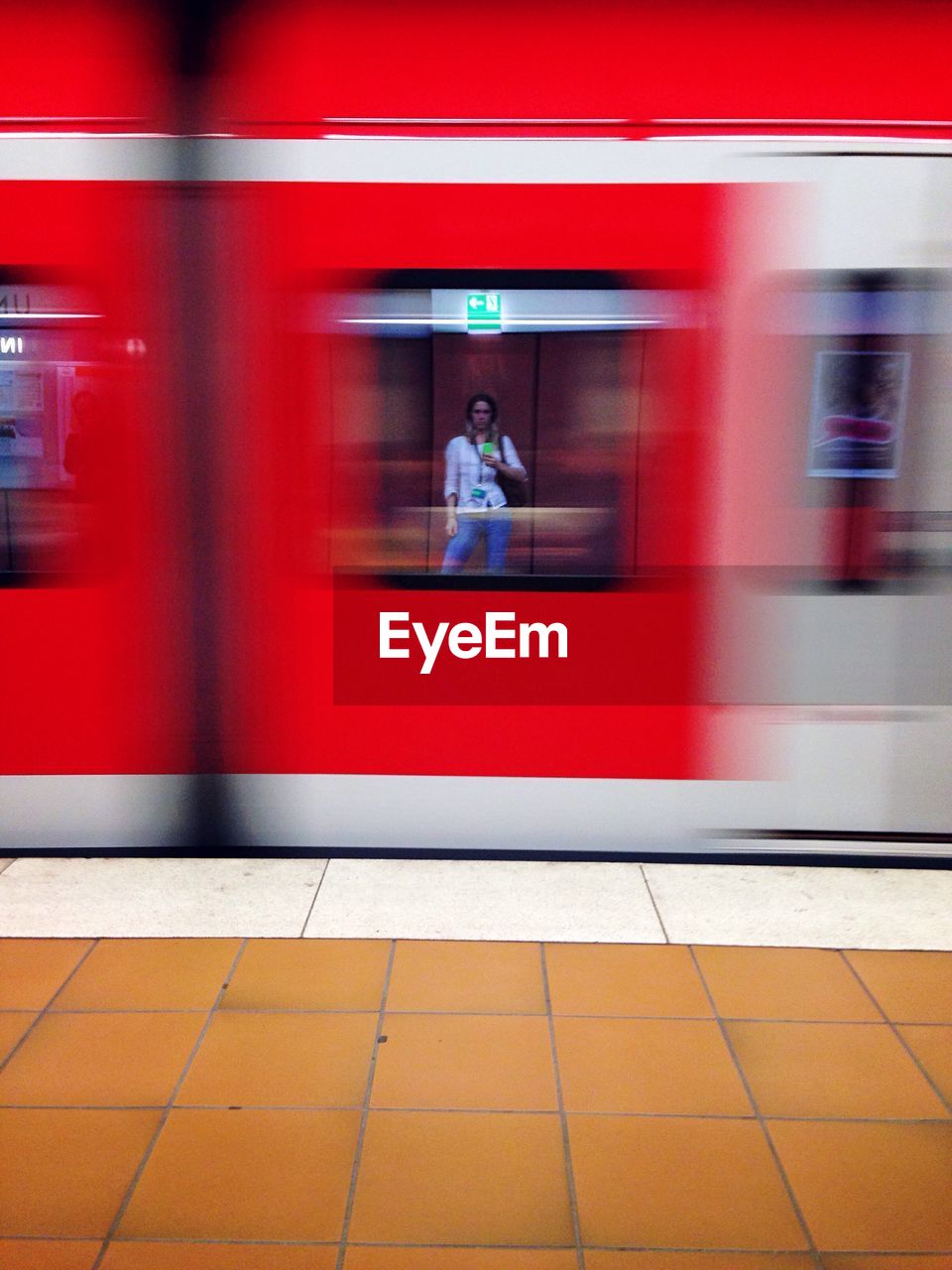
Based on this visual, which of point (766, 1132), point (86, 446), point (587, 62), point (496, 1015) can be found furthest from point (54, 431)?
point (766, 1132)

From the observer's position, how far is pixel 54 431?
131 inches

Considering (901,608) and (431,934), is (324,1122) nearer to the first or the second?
(431,934)

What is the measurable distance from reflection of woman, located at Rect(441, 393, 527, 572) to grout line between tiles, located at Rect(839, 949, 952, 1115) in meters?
1.59

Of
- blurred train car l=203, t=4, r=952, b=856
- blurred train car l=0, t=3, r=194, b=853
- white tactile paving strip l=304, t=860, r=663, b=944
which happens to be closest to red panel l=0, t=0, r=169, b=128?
blurred train car l=0, t=3, r=194, b=853

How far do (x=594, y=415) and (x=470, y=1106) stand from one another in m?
2.02

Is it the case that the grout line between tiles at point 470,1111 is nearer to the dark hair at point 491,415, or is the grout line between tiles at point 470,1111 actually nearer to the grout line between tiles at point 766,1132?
the grout line between tiles at point 766,1132

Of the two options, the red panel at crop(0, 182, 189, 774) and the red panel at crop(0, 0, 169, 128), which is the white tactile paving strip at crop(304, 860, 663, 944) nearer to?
the red panel at crop(0, 182, 189, 774)

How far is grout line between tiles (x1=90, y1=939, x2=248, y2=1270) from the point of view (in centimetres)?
201

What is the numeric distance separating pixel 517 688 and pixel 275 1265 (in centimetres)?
187

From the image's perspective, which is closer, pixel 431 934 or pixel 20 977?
pixel 20 977

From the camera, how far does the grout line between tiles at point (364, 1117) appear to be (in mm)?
2025

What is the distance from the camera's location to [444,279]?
127 inches

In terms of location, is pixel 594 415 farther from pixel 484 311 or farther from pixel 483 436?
pixel 484 311

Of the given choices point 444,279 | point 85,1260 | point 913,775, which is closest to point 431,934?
point 85,1260
